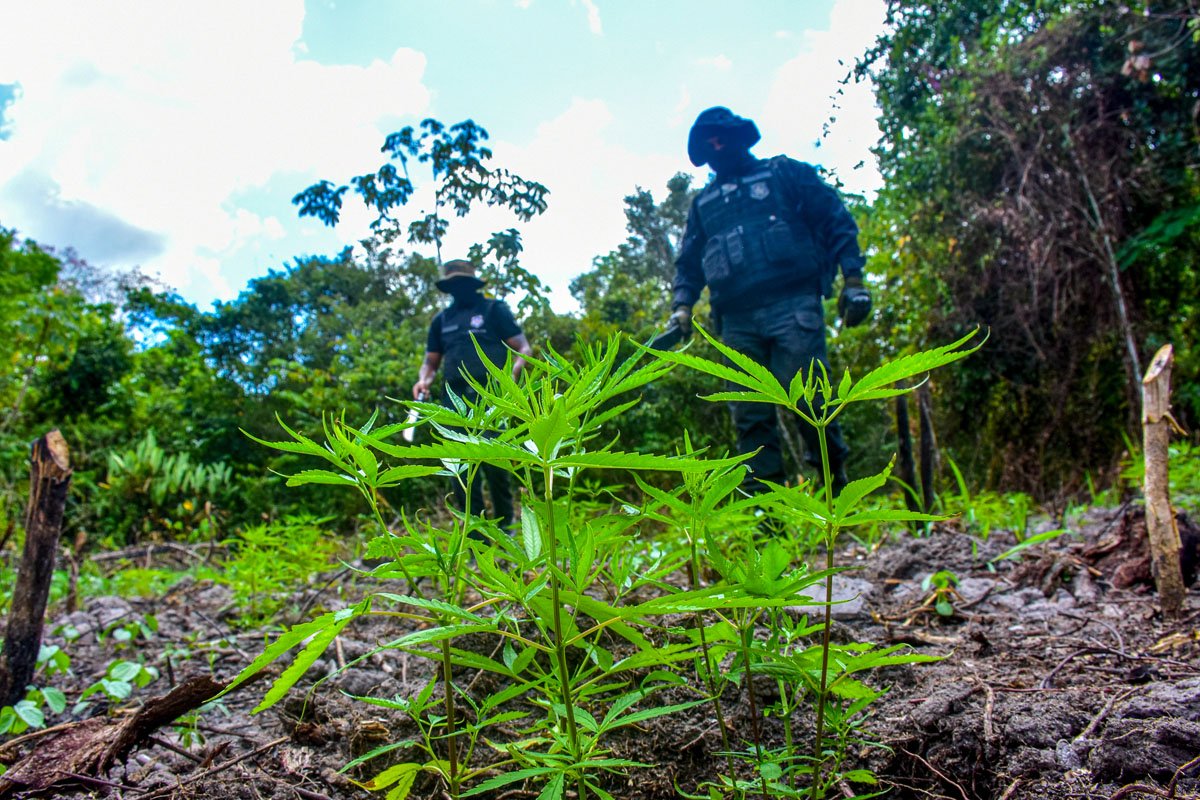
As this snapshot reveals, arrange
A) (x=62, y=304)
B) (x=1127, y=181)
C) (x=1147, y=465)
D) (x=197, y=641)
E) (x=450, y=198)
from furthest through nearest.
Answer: (x=450, y=198) < (x=62, y=304) < (x=1127, y=181) < (x=197, y=641) < (x=1147, y=465)

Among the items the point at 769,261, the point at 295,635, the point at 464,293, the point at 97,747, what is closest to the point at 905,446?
the point at 769,261

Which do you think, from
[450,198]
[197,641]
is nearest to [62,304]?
[450,198]

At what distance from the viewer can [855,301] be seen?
3.68m

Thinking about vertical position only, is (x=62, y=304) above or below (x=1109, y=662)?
above

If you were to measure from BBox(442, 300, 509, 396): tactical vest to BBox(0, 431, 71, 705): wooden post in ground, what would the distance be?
2951 millimetres

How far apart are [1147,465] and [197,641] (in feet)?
9.55

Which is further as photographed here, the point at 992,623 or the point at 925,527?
the point at 925,527

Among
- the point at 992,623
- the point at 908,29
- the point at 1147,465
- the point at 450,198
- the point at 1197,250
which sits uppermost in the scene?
the point at 908,29

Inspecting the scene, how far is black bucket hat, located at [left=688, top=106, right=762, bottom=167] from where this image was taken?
398cm

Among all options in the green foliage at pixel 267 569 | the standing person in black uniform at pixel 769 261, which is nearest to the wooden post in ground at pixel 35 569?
the green foliage at pixel 267 569

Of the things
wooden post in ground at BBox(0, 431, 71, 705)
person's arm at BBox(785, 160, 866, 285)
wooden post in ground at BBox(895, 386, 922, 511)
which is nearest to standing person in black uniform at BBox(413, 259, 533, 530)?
person's arm at BBox(785, 160, 866, 285)

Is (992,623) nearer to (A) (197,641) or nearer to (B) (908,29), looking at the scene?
(A) (197,641)

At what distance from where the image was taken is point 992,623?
191cm

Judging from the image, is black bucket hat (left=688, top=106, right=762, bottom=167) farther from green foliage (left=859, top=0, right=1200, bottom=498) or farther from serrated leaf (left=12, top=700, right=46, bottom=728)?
serrated leaf (left=12, top=700, right=46, bottom=728)
